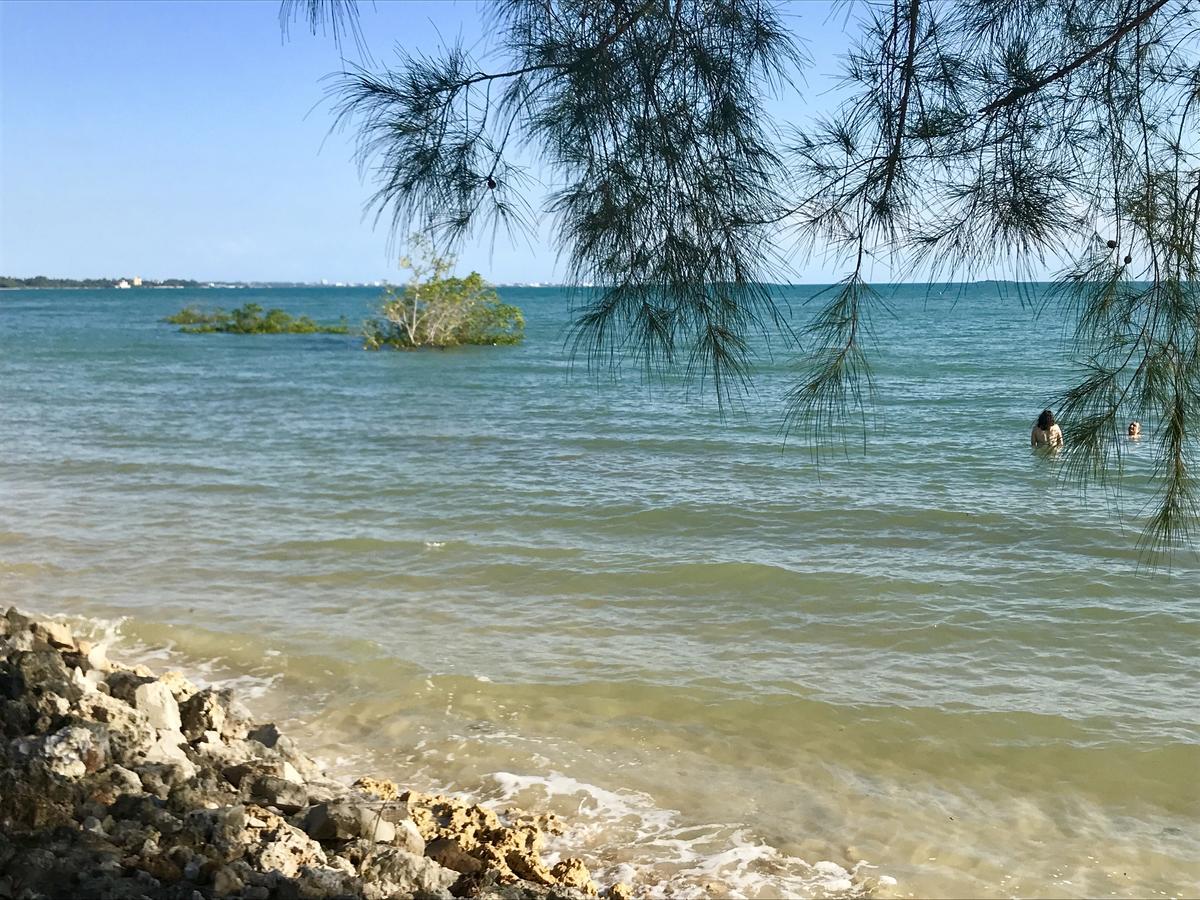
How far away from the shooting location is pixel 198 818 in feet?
10.2

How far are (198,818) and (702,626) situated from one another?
427 centimetres

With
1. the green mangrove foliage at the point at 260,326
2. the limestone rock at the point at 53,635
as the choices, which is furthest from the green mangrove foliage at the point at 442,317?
the limestone rock at the point at 53,635

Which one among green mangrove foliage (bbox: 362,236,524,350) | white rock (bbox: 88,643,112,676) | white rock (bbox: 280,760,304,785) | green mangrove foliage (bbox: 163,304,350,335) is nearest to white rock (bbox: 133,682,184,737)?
white rock (bbox: 280,760,304,785)

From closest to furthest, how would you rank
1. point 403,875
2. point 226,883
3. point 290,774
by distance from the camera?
point 226,883, point 403,875, point 290,774

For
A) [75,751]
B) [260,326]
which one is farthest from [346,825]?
[260,326]

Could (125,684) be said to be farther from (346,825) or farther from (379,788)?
(346,825)

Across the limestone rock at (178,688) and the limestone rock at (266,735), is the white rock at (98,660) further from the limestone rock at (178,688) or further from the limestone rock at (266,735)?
the limestone rock at (266,735)

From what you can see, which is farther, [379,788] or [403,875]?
[379,788]

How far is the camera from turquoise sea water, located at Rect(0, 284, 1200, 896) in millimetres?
4344

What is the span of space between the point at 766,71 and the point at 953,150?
2.15 ft

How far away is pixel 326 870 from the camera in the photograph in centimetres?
294

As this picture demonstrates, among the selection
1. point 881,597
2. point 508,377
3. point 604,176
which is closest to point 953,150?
point 604,176

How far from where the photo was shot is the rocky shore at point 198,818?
290cm

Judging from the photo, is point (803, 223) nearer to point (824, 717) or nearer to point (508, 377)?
point (824, 717)
